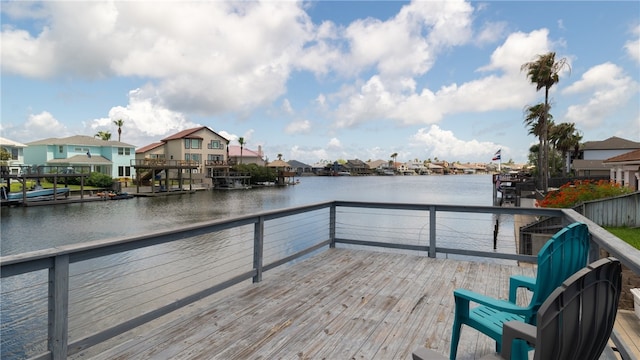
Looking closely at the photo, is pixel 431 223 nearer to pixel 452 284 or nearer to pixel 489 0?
pixel 452 284

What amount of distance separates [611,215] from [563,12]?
7829 mm

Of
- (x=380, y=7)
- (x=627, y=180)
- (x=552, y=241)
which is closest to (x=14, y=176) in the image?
(x=380, y=7)

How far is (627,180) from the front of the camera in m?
17.8

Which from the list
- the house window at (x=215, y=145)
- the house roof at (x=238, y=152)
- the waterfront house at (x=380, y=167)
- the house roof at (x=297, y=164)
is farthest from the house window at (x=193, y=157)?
the waterfront house at (x=380, y=167)

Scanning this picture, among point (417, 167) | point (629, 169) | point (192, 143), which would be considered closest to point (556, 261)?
point (629, 169)

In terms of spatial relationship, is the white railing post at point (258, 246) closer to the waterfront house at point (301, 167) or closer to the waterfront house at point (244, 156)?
the waterfront house at point (244, 156)

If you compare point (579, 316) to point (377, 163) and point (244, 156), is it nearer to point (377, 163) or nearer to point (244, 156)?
point (244, 156)

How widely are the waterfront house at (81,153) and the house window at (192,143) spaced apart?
8.04 meters

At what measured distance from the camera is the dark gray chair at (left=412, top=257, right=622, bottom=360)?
1106mm

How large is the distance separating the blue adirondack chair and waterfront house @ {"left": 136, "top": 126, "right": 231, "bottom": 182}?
181 ft

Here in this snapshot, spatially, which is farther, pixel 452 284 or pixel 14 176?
pixel 14 176

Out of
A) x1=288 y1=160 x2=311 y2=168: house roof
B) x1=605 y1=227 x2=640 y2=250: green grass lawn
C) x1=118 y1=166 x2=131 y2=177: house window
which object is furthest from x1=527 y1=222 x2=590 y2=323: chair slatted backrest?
x1=288 y1=160 x2=311 y2=168: house roof

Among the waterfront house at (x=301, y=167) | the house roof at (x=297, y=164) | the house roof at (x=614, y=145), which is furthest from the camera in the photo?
the house roof at (x=297, y=164)

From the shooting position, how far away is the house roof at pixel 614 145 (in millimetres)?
41344
